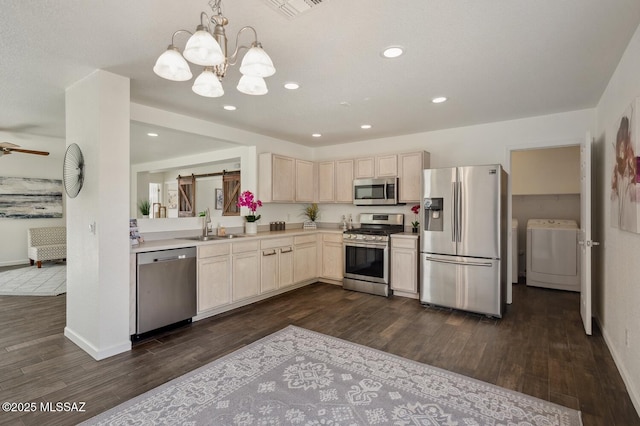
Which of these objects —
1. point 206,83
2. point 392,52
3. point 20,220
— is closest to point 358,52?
point 392,52

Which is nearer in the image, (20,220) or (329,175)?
(329,175)

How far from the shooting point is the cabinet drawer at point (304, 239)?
506 cm

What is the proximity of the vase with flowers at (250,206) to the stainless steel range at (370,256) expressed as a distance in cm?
145

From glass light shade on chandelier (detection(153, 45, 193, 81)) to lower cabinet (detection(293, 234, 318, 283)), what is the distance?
352 centimetres

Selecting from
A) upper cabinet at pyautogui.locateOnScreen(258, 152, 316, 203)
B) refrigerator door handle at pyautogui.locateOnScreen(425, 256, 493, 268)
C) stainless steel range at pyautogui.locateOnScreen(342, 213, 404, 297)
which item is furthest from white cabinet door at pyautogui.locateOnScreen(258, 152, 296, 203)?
refrigerator door handle at pyautogui.locateOnScreen(425, 256, 493, 268)

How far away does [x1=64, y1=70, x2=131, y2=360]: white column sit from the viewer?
2.76m

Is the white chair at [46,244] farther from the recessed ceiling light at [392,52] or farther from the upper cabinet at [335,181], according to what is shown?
the recessed ceiling light at [392,52]

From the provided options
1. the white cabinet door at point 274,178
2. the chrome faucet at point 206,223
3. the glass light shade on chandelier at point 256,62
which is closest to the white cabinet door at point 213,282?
Answer: the chrome faucet at point 206,223

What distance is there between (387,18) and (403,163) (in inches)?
120

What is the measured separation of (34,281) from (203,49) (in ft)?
19.7

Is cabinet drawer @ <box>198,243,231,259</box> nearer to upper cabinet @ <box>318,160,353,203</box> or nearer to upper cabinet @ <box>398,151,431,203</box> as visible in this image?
upper cabinet @ <box>318,160,353,203</box>

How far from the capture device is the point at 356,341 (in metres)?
3.08

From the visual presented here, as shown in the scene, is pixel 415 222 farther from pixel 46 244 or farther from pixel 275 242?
pixel 46 244

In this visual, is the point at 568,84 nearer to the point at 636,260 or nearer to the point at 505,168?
the point at 505,168
